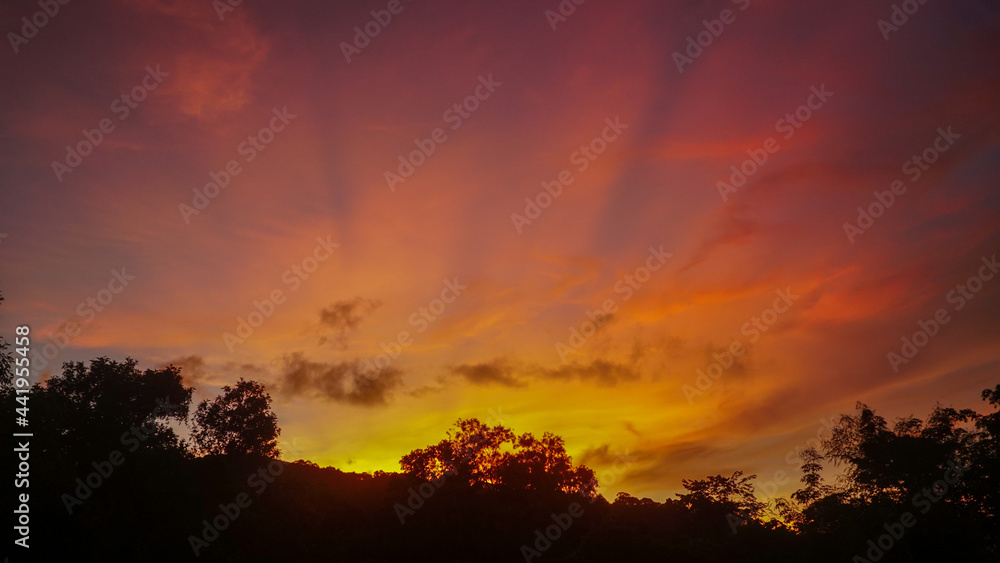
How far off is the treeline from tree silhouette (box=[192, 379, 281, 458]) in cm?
18

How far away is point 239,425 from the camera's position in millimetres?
74812

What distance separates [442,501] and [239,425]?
115 feet

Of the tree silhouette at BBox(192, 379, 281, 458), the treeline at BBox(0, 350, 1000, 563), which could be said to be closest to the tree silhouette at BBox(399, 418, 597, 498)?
the treeline at BBox(0, 350, 1000, 563)

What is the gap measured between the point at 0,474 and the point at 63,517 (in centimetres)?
675

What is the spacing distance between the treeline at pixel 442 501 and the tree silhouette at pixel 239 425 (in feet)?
0.60

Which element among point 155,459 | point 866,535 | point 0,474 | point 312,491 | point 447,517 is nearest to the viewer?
point 0,474

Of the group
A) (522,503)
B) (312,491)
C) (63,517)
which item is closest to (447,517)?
(522,503)

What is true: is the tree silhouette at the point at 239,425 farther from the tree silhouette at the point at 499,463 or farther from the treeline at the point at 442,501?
the tree silhouette at the point at 499,463

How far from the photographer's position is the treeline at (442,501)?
3631 cm

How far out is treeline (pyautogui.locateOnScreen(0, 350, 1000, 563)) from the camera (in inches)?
1430

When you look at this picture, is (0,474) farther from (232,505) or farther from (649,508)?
(649,508)

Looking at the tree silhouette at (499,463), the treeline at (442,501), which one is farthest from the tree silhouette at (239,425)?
the tree silhouette at (499,463)

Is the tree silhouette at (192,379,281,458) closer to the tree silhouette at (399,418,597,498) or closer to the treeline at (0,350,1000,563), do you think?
the treeline at (0,350,1000,563)

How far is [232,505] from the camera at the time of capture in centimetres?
4741
